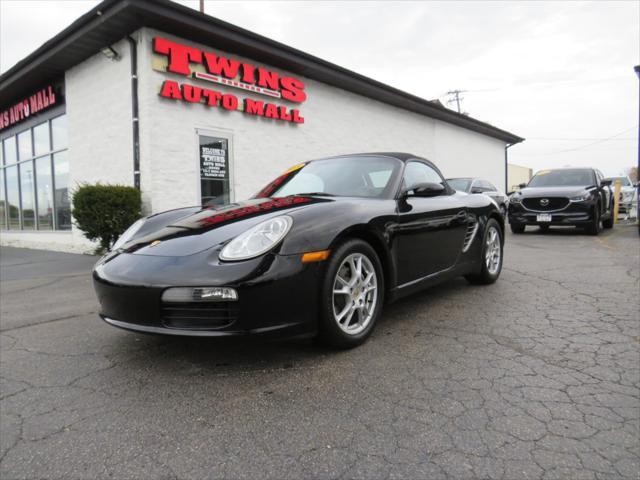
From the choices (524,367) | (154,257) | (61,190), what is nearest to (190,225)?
(154,257)

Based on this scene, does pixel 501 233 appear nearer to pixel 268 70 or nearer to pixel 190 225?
pixel 190 225

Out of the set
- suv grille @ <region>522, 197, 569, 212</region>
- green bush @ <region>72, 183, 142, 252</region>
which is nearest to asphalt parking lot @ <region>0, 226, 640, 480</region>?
green bush @ <region>72, 183, 142, 252</region>

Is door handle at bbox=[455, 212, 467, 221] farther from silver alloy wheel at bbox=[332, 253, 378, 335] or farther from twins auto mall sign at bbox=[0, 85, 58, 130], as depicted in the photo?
twins auto mall sign at bbox=[0, 85, 58, 130]

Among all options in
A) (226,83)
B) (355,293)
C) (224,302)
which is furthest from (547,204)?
(224,302)

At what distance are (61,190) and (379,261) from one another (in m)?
11.2

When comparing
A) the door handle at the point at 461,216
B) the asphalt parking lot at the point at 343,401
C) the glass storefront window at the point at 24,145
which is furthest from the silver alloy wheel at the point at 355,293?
the glass storefront window at the point at 24,145

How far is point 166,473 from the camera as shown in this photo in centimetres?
158

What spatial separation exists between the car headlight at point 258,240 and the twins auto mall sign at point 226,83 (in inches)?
280

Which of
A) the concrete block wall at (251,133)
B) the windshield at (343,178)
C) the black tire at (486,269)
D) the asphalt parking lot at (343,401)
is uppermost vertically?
the concrete block wall at (251,133)

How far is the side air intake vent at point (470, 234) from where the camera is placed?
4.10 meters

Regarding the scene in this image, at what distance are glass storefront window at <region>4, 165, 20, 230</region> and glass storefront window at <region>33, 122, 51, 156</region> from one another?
1895 millimetres

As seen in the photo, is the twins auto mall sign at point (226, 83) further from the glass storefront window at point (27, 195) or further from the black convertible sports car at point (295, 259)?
→ the glass storefront window at point (27, 195)

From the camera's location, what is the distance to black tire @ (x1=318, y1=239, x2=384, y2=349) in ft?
8.29

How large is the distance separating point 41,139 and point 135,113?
549 centimetres
